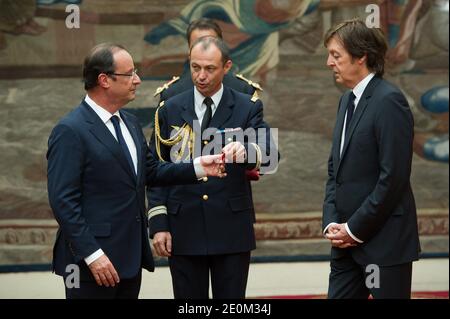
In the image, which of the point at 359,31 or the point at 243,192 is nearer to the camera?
the point at 359,31

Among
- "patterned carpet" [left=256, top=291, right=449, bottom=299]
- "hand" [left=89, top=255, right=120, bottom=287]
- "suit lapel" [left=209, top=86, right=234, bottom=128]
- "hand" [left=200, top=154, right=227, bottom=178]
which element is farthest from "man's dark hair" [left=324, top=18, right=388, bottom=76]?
"patterned carpet" [left=256, top=291, right=449, bottom=299]

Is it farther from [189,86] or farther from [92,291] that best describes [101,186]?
[189,86]

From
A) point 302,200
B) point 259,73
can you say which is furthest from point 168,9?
point 302,200

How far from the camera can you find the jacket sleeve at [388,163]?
4.72 meters

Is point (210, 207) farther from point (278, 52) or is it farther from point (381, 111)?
point (278, 52)

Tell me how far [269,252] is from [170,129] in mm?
3181

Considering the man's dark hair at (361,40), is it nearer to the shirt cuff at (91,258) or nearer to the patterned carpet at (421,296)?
the shirt cuff at (91,258)

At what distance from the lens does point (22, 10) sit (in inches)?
313

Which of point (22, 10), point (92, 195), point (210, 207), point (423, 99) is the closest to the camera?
point (92, 195)

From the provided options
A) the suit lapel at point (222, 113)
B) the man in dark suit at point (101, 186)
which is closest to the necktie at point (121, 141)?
the man in dark suit at point (101, 186)

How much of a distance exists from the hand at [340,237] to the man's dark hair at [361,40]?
85 cm

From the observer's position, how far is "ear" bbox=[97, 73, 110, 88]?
4.73 meters

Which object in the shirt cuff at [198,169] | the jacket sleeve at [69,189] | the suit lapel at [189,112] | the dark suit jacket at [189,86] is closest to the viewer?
the jacket sleeve at [69,189]

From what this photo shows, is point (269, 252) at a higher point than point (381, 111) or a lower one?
lower
